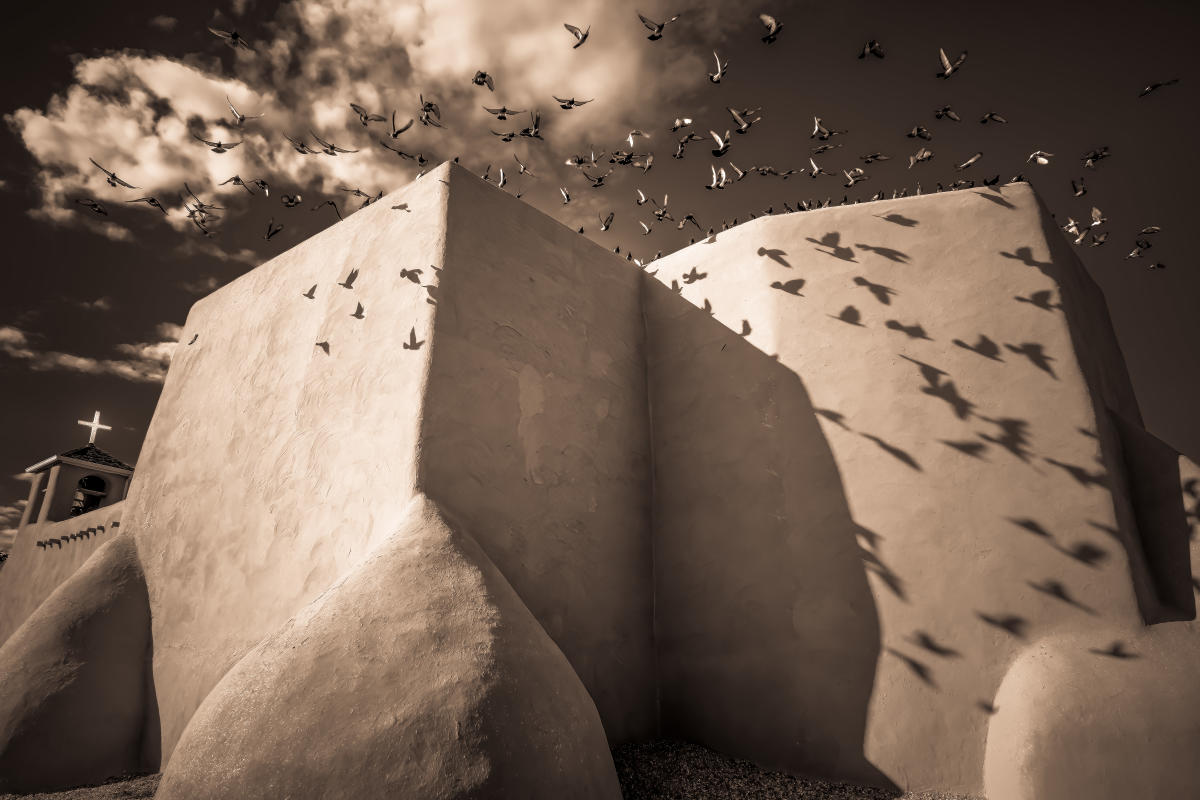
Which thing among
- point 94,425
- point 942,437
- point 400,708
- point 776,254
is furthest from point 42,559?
point 942,437

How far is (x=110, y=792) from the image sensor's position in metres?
4.20

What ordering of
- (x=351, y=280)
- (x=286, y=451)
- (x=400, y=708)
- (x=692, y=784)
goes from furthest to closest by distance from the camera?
(x=351, y=280)
(x=286, y=451)
(x=692, y=784)
(x=400, y=708)

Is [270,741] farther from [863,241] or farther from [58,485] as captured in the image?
[58,485]

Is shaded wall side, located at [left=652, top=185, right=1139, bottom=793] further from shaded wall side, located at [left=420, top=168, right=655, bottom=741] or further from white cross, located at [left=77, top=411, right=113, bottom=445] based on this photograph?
white cross, located at [left=77, top=411, right=113, bottom=445]

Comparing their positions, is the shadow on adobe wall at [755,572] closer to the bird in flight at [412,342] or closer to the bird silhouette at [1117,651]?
the bird silhouette at [1117,651]

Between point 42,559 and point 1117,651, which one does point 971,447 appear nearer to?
point 1117,651

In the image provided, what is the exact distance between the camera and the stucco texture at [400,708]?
8.11 feet

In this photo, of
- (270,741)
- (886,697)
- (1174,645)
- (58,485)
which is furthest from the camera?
(58,485)

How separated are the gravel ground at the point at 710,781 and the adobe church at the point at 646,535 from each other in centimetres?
16

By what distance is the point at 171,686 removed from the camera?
4.91 metres

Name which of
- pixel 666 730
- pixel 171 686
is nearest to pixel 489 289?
pixel 666 730

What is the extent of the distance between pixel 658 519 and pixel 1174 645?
357 centimetres

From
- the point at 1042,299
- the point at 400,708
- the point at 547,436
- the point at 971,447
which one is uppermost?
the point at 1042,299

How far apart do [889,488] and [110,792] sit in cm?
613
